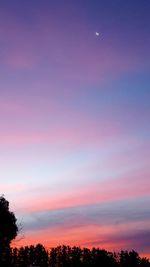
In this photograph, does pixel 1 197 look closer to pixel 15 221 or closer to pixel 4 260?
pixel 15 221

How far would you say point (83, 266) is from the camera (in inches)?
7638

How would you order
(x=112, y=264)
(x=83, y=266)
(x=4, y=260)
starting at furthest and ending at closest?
(x=83, y=266)
(x=112, y=264)
(x=4, y=260)

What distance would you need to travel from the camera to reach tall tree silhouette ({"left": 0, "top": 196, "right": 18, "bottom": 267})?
231 feet

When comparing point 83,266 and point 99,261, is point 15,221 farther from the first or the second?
point 83,266

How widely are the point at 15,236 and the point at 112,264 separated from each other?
100728mm

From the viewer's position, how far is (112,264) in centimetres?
16362

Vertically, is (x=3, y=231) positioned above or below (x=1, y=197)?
below

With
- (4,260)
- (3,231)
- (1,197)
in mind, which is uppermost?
(1,197)

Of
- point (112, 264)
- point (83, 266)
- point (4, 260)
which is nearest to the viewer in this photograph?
point (4, 260)

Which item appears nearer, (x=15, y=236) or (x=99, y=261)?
(x=15, y=236)

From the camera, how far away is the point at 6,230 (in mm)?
70562

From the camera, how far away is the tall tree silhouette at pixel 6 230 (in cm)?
7038

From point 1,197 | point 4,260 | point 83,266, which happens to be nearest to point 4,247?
point 4,260

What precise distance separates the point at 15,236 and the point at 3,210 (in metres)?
4.92
